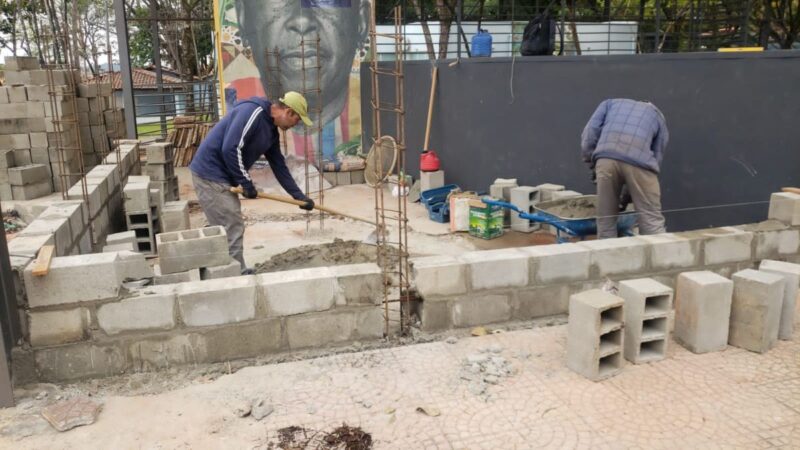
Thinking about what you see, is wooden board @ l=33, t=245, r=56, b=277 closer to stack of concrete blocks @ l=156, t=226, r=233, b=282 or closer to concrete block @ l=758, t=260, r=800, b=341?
stack of concrete blocks @ l=156, t=226, r=233, b=282

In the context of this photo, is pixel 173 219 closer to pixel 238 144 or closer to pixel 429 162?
pixel 238 144

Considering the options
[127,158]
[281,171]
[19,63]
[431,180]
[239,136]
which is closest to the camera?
[239,136]

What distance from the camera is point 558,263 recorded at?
15.6 ft

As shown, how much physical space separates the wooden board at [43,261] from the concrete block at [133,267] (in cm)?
40

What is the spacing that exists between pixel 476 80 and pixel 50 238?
670 cm

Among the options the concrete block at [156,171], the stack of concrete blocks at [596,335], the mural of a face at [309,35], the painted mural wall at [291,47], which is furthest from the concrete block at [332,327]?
the mural of a face at [309,35]

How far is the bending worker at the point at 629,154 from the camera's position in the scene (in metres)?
5.67

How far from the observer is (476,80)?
9625mm

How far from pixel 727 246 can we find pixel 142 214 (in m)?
6.02

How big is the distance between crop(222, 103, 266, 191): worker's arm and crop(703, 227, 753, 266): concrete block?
12.7ft

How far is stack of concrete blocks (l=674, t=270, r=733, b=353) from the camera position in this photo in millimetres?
4238

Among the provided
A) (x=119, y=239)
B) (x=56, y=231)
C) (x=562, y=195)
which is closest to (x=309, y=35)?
(x=562, y=195)

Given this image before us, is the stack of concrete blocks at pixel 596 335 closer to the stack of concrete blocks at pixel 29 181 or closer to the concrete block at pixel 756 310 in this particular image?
the concrete block at pixel 756 310

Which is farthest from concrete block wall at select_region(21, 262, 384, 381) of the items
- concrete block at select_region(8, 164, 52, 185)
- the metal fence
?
concrete block at select_region(8, 164, 52, 185)
